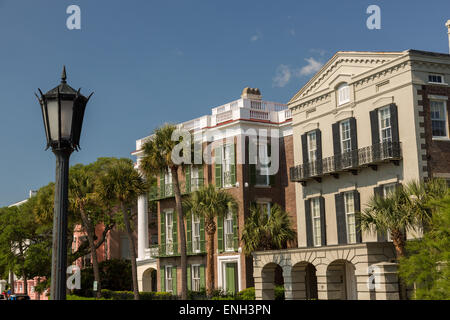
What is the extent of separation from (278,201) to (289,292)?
9406mm

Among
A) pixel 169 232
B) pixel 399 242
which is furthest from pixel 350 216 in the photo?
pixel 169 232

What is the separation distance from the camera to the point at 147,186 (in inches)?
1700

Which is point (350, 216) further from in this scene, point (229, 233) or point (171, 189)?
point (171, 189)

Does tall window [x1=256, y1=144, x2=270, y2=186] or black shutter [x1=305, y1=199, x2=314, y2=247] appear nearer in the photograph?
black shutter [x1=305, y1=199, x2=314, y2=247]

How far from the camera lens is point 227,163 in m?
42.7

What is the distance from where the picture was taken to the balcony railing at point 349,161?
3066 centimetres

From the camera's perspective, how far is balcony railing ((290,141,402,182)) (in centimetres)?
3066

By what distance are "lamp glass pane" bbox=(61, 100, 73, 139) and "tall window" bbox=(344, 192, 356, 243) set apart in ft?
89.1

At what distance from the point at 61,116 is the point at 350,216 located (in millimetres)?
27681

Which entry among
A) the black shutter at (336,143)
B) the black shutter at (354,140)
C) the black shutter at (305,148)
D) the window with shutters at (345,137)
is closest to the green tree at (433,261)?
the black shutter at (354,140)

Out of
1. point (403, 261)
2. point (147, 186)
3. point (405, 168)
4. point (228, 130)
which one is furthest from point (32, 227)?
point (403, 261)

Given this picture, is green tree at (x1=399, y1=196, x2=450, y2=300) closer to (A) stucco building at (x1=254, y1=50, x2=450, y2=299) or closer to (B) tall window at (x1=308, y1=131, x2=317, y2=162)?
(A) stucco building at (x1=254, y1=50, x2=450, y2=299)

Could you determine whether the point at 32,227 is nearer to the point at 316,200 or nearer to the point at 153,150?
the point at 153,150

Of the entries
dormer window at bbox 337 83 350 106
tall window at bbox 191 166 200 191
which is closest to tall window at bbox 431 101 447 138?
dormer window at bbox 337 83 350 106
